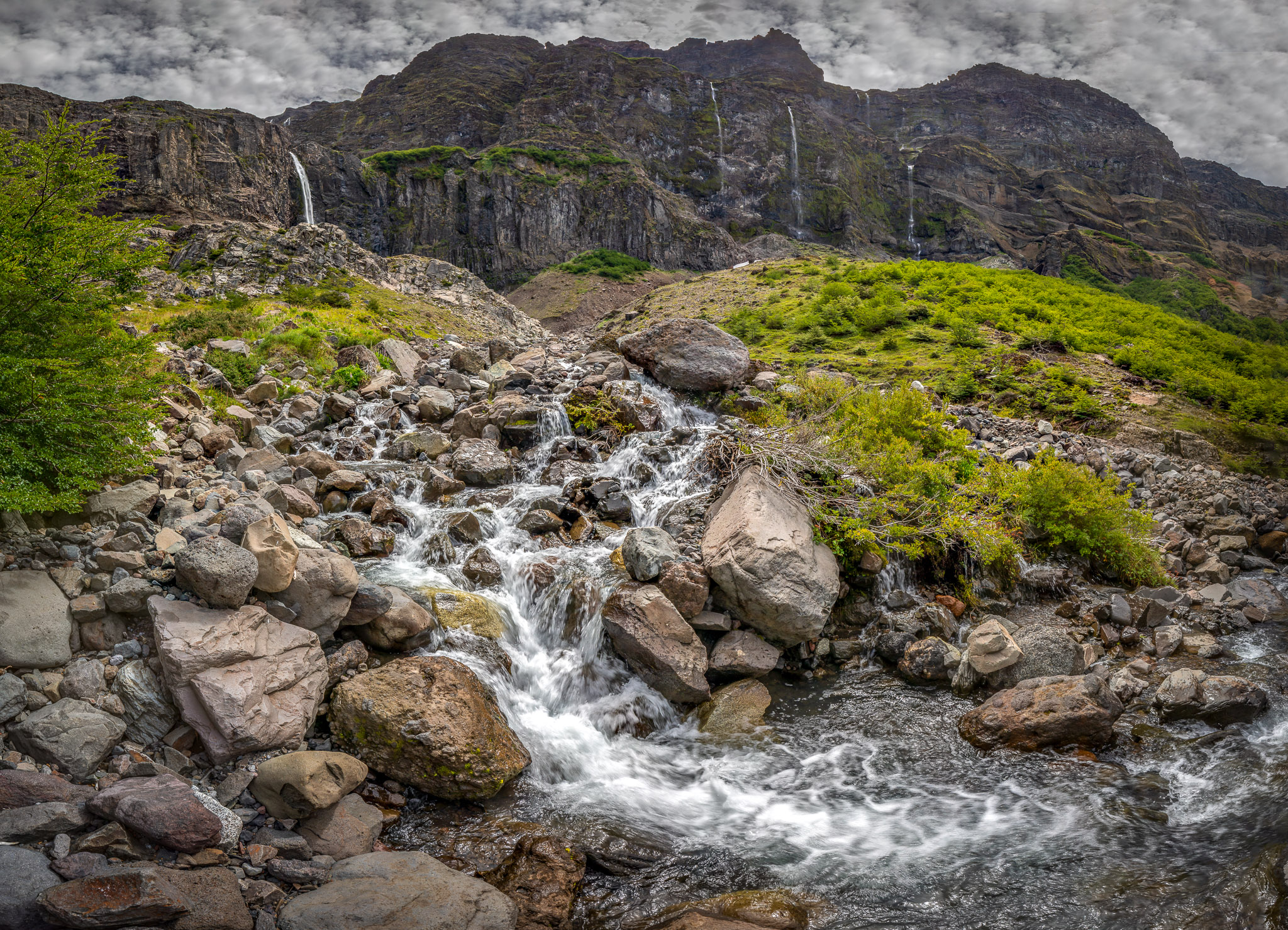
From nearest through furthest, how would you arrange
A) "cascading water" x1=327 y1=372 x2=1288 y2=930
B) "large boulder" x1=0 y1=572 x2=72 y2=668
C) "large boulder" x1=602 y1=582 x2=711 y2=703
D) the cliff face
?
"cascading water" x1=327 y1=372 x2=1288 y2=930 → "large boulder" x1=0 y1=572 x2=72 y2=668 → "large boulder" x1=602 y1=582 x2=711 y2=703 → the cliff face

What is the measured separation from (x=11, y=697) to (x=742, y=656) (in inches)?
299

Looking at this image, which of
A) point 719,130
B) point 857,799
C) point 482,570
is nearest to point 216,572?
point 482,570

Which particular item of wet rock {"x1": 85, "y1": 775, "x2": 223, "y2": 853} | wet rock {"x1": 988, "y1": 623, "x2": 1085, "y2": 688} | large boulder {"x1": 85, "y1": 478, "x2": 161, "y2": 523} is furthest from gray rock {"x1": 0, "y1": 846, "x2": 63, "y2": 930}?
wet rock {"x1": 988, "y1": 623, "x2": 1085, "y2": 688}

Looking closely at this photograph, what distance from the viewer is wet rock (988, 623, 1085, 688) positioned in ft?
26.8

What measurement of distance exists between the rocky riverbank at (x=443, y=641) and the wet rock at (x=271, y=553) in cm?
3

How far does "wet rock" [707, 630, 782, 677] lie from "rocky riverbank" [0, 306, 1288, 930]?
0.04 meters

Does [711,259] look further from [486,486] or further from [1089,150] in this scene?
[1089,150]

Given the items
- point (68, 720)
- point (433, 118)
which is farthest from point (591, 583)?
point (433, 118)

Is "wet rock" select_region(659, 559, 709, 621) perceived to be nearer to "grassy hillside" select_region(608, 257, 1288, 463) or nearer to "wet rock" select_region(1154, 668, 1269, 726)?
"wet rock" select_region(1154, 668, 1269, 726)

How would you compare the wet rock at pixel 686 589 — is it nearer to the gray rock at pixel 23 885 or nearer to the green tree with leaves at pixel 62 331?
the gray rock at pixel 23 885

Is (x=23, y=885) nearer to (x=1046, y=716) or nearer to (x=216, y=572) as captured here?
(x=216, y=572)

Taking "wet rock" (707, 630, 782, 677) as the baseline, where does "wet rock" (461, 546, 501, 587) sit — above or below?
above

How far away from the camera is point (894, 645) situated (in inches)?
360

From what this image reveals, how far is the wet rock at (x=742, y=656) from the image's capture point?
8.58m
